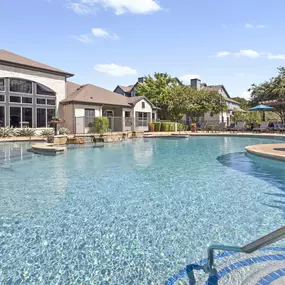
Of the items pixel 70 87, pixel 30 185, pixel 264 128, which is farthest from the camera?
pixel 70 87

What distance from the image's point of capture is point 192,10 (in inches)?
544

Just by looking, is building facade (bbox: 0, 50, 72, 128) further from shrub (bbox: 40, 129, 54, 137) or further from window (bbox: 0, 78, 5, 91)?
shrub (bbox: 40, 129, 54, 137)

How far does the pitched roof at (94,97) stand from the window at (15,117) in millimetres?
3754

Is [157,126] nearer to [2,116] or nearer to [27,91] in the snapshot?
[27,91]

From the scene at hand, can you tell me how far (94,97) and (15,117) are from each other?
7.10 metres

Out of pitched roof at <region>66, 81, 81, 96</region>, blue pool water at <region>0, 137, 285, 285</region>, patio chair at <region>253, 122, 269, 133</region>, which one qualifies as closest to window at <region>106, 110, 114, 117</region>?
pitched roof at <region>66, 81, 81, 96</region>

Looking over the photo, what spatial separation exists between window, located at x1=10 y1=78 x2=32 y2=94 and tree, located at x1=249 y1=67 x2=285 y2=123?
24.8 meters

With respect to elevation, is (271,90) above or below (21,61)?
below

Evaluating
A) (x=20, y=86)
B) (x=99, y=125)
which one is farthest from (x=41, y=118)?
(x=99, y=125)

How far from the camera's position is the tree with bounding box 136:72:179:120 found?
3181 centimetres

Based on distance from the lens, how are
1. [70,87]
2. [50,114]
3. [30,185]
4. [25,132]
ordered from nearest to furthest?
[30,185]
[25,132]
[50,114]
[70,87]

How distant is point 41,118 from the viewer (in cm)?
2061

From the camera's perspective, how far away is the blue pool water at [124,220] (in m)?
2.73

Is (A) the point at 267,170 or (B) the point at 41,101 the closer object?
(A) the point at 267,170
